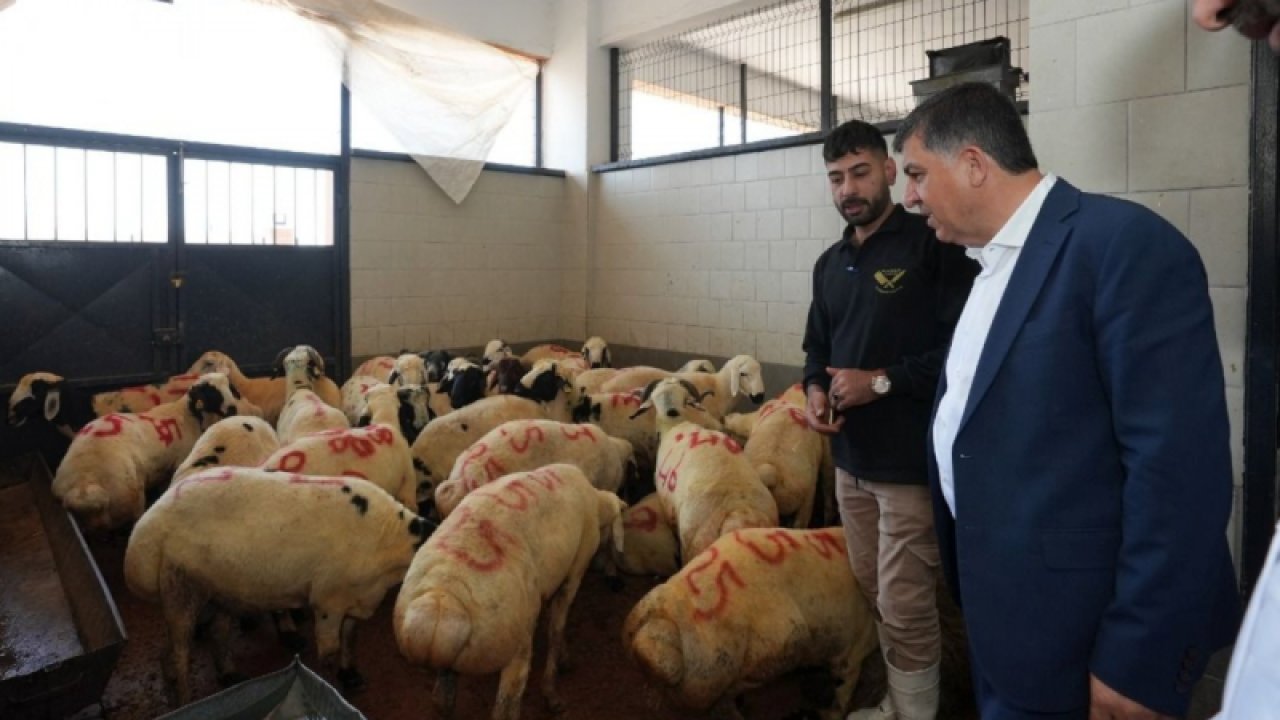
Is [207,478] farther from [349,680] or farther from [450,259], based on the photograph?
[450,259]

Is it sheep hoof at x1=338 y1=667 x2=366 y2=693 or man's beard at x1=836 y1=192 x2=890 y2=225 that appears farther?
sheep hoof at x1=338 y1=667 x2=366 y2=693

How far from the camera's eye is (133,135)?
763cm

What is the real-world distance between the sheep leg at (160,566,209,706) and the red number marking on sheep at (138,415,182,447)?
118 inches

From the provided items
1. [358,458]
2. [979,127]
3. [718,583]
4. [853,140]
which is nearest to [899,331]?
[853,140]

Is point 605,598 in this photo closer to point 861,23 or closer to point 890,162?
point 890,162

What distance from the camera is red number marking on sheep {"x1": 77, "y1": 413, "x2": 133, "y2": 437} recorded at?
5.73 m

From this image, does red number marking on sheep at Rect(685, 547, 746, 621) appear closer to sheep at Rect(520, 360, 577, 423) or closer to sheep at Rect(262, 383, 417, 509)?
sheep at Rect(262, 383, 417, 509)

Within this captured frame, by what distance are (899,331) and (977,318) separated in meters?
1.28

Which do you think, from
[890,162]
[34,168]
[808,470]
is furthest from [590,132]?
[890,162]

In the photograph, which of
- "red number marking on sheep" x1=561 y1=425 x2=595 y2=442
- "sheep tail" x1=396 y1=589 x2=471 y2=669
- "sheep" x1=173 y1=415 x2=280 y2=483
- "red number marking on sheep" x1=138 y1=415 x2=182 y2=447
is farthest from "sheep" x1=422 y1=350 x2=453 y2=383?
"sheep tail" x1=396 y1=589 x2=471 y2=669

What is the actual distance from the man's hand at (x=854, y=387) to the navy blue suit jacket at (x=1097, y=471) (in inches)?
47.9

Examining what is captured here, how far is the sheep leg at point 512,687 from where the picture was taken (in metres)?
3.33

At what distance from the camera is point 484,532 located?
3512mm

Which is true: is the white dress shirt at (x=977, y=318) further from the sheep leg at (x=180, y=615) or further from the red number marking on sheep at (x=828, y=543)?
the sheep leg at (x=180, y=615)
